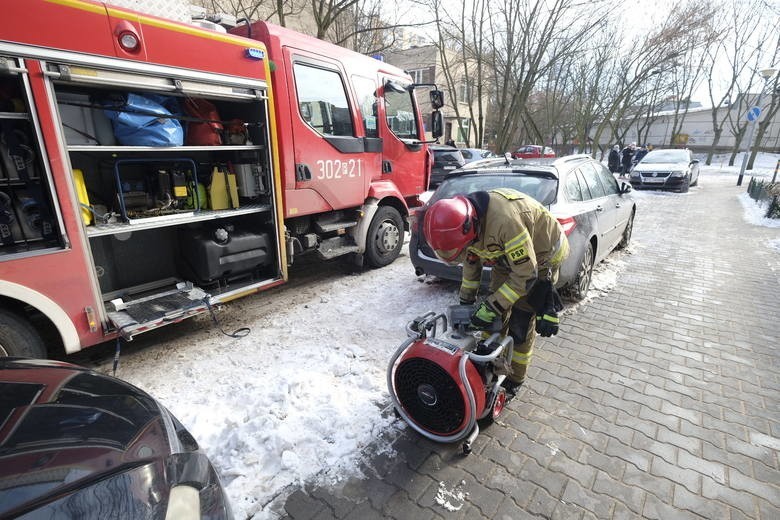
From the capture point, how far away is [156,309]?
11.7 ft

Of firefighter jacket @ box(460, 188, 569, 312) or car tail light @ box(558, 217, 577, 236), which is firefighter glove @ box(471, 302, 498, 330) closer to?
firefighter jacket @ box(460, 188, 569, 312)

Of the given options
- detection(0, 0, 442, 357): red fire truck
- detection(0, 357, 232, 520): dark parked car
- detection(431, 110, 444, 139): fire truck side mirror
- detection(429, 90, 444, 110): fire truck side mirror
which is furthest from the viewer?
detection(431, 110, 444, 139): fire truck side mirror

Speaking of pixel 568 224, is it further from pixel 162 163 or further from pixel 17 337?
pixel 17 337

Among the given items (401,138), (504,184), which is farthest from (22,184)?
(401,138)

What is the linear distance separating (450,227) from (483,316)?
0.60 m

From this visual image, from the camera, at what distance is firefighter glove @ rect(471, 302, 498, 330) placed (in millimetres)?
2385

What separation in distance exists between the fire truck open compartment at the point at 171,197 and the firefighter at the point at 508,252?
Result: 2537 mm

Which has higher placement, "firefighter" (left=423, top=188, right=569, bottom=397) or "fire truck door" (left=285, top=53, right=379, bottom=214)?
"fire truck door" (left=285, top=53, right=379, bottom=214)

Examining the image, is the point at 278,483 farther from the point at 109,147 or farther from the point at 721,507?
the point at 109,147

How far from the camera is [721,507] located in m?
2.18

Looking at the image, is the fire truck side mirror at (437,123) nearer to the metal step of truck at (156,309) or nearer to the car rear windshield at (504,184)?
the car rear windshield at (504,184)

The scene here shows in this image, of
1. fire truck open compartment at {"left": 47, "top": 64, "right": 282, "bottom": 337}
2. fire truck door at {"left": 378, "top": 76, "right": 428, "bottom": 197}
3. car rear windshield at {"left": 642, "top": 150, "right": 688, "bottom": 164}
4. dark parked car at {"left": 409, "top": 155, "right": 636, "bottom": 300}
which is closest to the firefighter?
dark parked car at {"left": 409, "top": 155, "right": 636, "bottom": 300}

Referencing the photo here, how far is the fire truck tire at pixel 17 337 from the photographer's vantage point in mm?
2803

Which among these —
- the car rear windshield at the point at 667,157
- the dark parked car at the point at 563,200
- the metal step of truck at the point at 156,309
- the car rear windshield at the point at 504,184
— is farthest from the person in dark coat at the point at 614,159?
the metal step of truck at the point at 156,309
